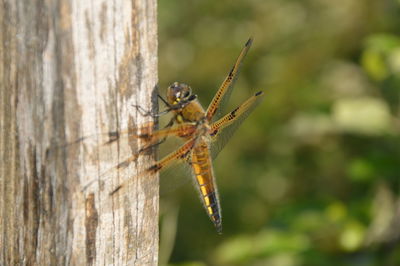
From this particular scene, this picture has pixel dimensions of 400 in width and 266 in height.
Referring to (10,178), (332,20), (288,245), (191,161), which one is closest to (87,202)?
(10,178)

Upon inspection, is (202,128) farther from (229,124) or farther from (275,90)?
(275,90)

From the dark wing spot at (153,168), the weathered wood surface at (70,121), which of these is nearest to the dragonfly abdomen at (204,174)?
the dark wing spot at (153,168)

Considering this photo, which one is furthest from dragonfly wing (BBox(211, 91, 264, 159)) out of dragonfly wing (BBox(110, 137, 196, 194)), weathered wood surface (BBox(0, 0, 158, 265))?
weathered wood surface (BBox(0, 0, 158, 265))

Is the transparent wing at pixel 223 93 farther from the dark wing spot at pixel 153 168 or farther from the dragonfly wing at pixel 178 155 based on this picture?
the dark wing spot at pixel 153 168

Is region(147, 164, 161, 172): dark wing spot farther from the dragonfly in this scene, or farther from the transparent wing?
the transparent wing

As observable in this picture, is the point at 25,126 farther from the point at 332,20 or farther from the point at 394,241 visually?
the point at 332,20
